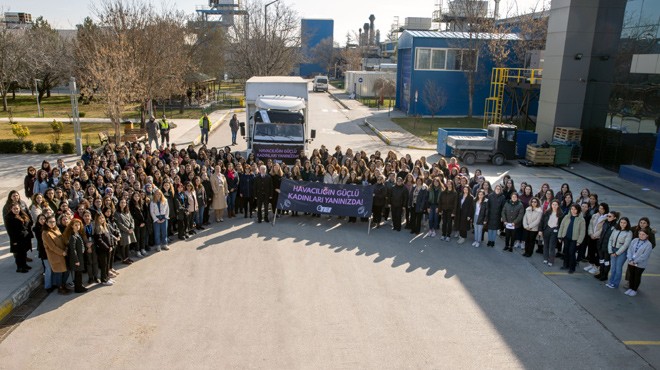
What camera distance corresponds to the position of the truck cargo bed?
2294cm

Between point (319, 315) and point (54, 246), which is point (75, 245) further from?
point (319, 315)

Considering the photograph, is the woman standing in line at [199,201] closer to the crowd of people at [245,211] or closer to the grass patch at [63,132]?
the crowd of people at [245,211]

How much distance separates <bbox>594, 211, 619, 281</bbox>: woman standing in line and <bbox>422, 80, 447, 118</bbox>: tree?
88.6 ft

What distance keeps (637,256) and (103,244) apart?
34.9 ft

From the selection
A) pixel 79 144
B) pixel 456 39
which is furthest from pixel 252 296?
pixel 456 39

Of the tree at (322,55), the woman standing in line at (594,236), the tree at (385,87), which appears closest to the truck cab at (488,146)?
the woman standing in line at (594,236)

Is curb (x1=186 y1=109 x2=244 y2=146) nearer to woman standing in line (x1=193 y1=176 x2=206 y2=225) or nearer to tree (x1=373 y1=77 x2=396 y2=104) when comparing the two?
woman standing in line (x1=193 y1=176 x2=206 y2=225)

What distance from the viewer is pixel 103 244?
980 cm

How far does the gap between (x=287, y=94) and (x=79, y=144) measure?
33.6 feet

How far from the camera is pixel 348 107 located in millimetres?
48250

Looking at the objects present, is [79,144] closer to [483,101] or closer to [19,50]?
[19,50]

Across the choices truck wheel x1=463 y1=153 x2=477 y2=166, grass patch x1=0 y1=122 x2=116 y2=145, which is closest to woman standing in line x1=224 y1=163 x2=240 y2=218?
truck wheel x1=463 y1=153 x2=477 y2=166

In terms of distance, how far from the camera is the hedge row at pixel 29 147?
2303 centimetres

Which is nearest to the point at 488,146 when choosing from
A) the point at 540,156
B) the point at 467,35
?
the point at 540,156
